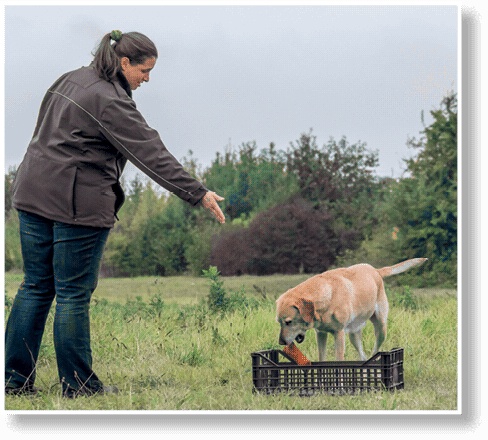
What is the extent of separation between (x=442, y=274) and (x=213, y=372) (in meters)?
3.90

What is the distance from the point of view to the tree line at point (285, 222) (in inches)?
309

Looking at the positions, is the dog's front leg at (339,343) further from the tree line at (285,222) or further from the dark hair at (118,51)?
the tree line at (285,222)

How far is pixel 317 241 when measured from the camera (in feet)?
25.9

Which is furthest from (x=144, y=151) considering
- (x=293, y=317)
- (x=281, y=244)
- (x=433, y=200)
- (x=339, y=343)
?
(x=433, y=200)

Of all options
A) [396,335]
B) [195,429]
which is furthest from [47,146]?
[396,335]

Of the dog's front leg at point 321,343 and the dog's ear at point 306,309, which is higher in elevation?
the dog's ear at point 306,309

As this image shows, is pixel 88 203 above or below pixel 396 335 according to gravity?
above

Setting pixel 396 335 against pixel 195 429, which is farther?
pixel 396 335

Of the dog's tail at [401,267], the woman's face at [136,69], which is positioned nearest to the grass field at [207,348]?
the dog's tail at [401,267]

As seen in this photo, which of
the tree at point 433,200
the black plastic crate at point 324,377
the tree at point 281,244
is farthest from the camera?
the tree at point 433,200

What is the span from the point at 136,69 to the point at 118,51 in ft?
0.40

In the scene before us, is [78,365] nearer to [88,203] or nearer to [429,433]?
[88,203]

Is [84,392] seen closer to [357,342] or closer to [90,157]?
[90,157]

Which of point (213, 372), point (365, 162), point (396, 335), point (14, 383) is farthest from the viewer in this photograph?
point (365, 162)
